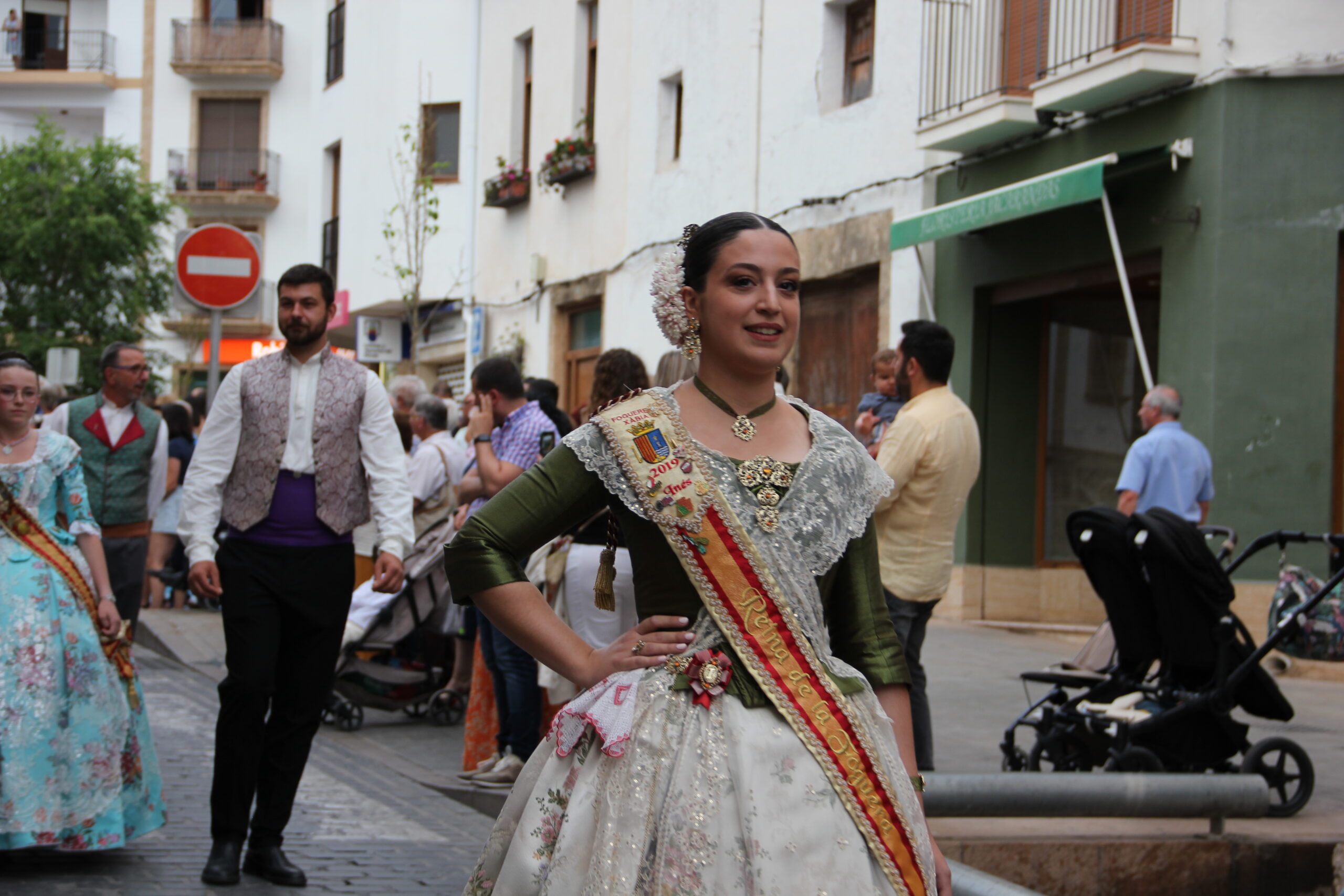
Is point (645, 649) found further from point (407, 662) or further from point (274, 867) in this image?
point (407, 662)

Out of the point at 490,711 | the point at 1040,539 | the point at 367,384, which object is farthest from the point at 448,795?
the point at 1040,539

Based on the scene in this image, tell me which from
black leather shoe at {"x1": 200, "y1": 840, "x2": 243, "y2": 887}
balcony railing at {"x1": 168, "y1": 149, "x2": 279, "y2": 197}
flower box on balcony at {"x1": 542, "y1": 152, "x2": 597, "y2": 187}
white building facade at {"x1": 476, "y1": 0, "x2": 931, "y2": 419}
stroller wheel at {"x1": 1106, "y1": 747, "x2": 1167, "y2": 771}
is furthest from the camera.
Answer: balcony railing at {"x1": 168, "y1": 149, "x2": 279, "y2": 197}

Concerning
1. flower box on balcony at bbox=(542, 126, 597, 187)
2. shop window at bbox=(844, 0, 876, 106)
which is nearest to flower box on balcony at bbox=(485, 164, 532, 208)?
flower box on balcony at bbox=(542, 126, 597, 187)

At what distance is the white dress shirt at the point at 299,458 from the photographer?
18.0 ft

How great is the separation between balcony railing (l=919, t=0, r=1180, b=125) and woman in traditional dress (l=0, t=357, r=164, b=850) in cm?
849

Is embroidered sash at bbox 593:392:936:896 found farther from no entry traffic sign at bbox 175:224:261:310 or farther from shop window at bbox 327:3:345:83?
shop window at bbox 327:3:345:83

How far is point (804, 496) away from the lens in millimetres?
2766

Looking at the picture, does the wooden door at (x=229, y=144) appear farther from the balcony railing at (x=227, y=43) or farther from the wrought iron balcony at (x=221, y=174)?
the balcony railing at (x=227, y=43)

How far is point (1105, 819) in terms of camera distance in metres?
5.91

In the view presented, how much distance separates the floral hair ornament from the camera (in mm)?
2844

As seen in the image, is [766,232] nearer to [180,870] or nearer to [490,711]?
[180,870]

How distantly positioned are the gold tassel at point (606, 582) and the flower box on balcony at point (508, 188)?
20199 mm

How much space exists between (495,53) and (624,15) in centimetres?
422

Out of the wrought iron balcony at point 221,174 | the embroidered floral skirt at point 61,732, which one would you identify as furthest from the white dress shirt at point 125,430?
the wrought iron balcony at point 221,174
